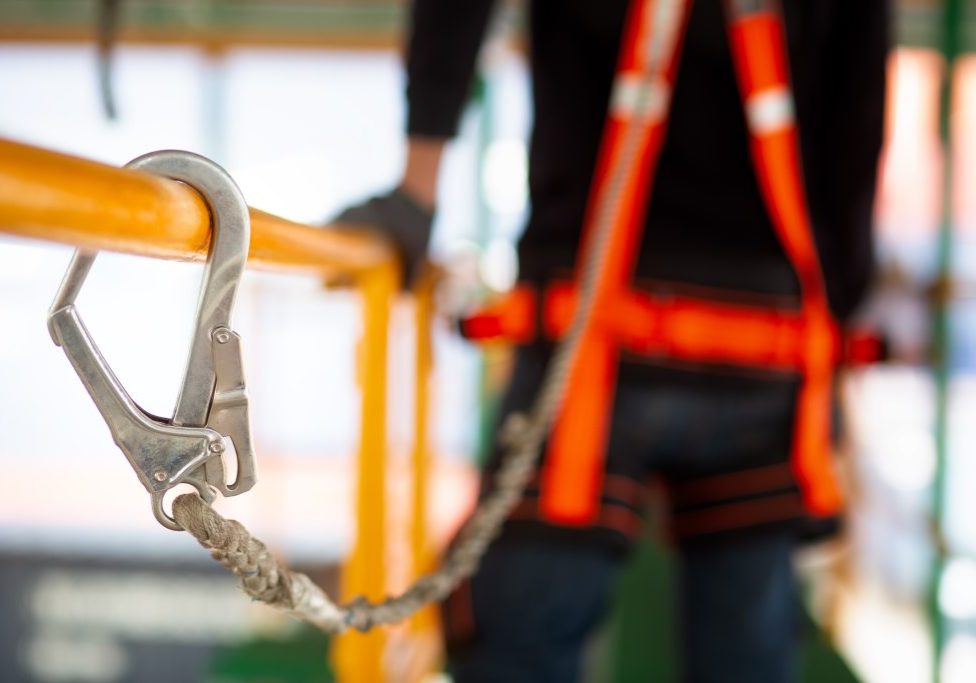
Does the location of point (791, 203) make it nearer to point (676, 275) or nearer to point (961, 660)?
point (676, 275)

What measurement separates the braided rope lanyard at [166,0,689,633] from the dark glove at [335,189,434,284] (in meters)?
0.15

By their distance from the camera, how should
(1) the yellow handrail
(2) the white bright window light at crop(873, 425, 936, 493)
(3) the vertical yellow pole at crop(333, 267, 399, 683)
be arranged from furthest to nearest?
1. (2) the white bright window light at crop(873, 425, 936, 493)
2. (3) the vertical yellow pole at crop(333, 267, 399, 683)
3. (1) the yellow handrail

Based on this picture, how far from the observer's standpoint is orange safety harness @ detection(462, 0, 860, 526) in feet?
2.42

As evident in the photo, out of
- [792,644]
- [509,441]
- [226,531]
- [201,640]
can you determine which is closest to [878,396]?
[201,640]

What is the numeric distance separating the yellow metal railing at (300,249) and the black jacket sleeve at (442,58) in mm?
115

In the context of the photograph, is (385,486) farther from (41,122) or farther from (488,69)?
(41,122)

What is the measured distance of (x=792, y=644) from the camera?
896 millimetres

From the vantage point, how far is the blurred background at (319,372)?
183cm

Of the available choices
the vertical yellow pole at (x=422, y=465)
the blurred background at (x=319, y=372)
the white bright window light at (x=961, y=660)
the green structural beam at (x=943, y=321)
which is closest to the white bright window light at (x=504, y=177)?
the blurred background at (x=319, y=372)

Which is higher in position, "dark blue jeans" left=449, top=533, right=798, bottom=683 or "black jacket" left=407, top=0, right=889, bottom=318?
"black jacket" left=407, top=0, right=889, bottom=318

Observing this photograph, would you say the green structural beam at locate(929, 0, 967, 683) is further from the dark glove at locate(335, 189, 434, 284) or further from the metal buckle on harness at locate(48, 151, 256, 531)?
the metal buckle on harness at locate(48, 151, 256, 531)

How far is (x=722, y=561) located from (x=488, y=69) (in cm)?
173

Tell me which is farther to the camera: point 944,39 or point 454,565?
point 944,39

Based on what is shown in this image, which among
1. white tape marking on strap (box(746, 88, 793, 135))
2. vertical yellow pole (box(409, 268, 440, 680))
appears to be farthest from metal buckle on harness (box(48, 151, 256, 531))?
vertical yellow pole (box(409, 268, 440, 680))
